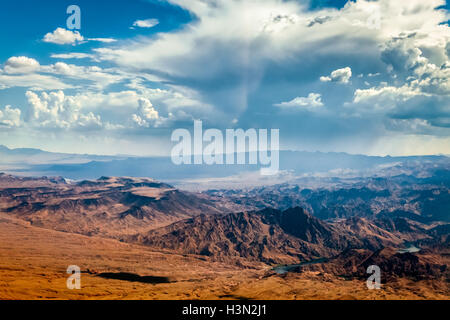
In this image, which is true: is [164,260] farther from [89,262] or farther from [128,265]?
[89,262]

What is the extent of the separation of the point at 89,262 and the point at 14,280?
57.5m

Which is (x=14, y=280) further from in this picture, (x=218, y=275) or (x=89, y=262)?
(x=218, y=275)

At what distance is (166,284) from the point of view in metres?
142

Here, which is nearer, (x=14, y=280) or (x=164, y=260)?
(x=14, y=280)

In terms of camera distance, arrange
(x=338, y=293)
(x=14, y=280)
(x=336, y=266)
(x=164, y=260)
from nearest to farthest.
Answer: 1. (x=14, y=280)
2. (x=338, y=293)
3. (x=336, y=266)
4. (x=164, y=260)

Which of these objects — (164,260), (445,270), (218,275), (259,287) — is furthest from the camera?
(164,260)

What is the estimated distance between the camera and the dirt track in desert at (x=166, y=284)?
116 meters

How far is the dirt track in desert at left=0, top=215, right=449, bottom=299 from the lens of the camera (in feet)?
382
